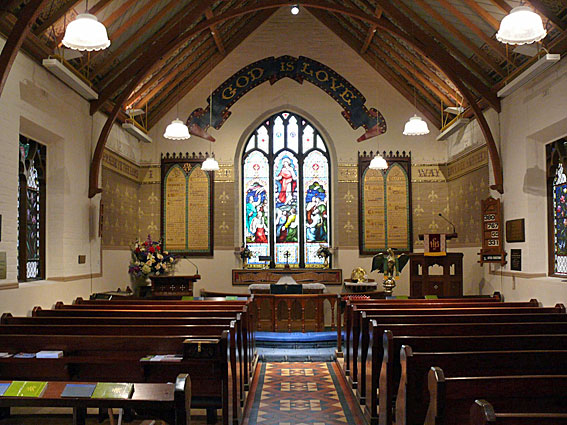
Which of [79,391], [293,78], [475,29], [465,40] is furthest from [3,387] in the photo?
[293,78]

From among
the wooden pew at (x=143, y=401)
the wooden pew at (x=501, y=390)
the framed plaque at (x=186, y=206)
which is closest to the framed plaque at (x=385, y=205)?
the framed plaque at (x=186, y=206)

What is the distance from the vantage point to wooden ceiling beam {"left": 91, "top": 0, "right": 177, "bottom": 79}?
884cm

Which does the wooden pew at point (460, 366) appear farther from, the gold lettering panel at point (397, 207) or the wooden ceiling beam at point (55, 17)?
the gold lettering panel at point (397, 207)

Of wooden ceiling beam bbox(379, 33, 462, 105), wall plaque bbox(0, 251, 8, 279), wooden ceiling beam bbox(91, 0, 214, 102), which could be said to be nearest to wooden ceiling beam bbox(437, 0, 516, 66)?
wooden ceiling beam bbox(379, 33, 462, 105)

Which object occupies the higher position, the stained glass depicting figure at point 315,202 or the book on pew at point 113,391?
the stained glass depicting figure at point 315,202

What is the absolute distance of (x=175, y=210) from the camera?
12172mm

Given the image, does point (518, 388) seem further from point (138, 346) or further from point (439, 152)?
point (439, 152)

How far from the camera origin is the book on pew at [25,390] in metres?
2.70

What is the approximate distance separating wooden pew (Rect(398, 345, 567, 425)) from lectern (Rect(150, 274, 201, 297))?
6556mm

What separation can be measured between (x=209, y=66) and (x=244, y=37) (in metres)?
0.97

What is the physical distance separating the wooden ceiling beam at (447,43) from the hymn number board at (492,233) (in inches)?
79.8

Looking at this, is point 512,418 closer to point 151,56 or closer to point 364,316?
point 364,316

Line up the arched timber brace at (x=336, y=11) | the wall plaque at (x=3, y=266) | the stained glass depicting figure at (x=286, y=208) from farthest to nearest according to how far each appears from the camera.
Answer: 1. the stained glass depicting figure at (x=286, y=208)
2. the arched timber brace at (x=336, y=11)
3. the wall plaque at (x=3, y=266)

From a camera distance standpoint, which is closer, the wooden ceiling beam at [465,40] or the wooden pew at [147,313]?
the wooden pew at [147,313]
